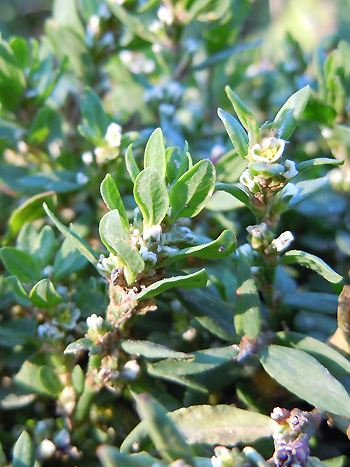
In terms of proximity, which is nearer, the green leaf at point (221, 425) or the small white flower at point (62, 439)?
the green leaf at point (221, 425)

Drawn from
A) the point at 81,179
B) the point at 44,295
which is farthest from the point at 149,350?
the point at 81,179

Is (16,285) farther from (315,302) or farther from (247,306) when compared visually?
(315,302)

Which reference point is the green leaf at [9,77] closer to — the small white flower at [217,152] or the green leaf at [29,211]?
the green leaf at [29,211]

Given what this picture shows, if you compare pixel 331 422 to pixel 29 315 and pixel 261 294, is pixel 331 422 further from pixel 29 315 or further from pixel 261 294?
pixel 29 315

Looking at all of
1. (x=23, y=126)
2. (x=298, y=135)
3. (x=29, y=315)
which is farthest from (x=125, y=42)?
(x=29, y=315)

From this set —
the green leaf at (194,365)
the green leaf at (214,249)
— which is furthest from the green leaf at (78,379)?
the green leaf at (214,249)
